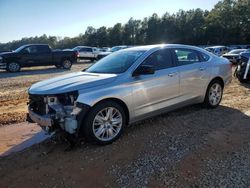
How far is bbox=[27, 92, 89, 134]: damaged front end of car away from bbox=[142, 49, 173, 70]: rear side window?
1.69 metres

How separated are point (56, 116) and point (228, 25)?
70457mm

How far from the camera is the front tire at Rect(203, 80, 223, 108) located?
7.25 m

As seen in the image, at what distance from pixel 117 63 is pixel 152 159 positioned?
2213 millimetres

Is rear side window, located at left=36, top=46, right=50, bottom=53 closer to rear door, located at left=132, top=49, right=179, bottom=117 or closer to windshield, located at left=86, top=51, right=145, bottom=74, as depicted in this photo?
windshield, located at left=86, top=51, right=145, bottom=74

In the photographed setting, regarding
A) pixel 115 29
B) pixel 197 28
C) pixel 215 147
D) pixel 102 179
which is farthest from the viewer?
pixel 115 29

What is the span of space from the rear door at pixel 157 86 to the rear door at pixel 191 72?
8.1 inches

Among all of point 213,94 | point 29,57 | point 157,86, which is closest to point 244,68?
point 213,94

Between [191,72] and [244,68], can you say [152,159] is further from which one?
[244,68]

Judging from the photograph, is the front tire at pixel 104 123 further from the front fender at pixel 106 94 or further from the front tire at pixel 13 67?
the front tire at pixel 13 67

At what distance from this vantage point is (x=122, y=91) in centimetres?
534

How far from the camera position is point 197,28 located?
7475cm

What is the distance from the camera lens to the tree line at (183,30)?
225 feet

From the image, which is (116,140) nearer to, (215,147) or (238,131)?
(215,147)

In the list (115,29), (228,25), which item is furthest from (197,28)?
(115,29)
